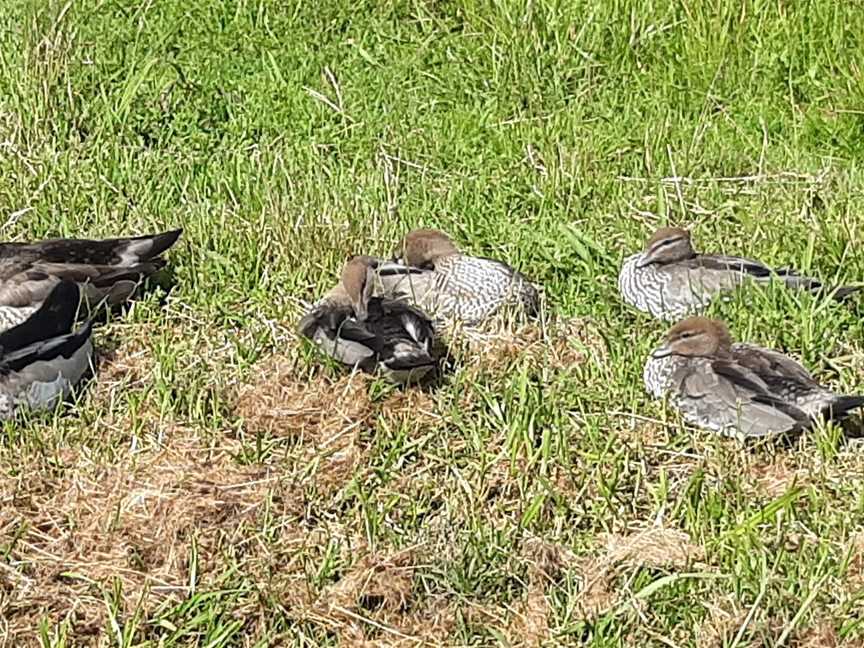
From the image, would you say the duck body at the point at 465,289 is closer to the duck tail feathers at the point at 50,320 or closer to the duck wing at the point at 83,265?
the duck wing at the point at 83,265

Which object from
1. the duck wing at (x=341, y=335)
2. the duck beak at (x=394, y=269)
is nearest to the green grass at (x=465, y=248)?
the duck wing at (x=341, y=335)

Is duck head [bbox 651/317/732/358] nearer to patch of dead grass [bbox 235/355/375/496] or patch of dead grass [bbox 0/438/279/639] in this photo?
patch of dead grass [bbox 235/355/375/496]

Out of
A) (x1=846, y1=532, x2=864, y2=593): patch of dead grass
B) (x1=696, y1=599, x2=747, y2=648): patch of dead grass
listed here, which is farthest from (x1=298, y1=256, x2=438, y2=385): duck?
(x1=846, y1=532, x2=864, y2=593): patch of dead grass

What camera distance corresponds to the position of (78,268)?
674 centimetres

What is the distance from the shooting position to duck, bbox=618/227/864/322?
666 cm

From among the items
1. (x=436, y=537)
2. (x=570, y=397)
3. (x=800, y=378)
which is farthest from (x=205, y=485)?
(x=800, y=378)

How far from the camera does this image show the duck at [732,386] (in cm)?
570

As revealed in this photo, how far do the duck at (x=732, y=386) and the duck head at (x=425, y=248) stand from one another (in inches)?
49.5

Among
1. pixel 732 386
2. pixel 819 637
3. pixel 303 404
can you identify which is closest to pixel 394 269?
pixel 303 404

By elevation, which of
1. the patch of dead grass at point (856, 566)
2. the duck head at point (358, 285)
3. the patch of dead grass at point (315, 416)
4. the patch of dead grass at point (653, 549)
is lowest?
the patch of dead grass at point (856, 566)

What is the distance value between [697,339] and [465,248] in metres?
1.71

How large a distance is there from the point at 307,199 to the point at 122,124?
4.75ft

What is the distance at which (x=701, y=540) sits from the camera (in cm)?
521

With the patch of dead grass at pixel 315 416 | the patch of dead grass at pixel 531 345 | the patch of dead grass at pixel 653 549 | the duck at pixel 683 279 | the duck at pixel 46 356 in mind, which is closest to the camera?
the patch of dead grass at pixel 653 549
